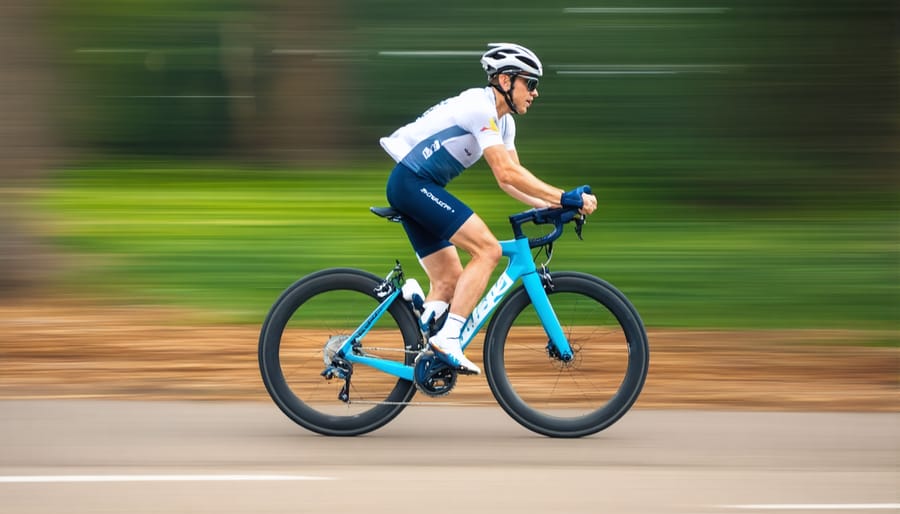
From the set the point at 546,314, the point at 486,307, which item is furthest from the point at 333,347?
the point at 546,314

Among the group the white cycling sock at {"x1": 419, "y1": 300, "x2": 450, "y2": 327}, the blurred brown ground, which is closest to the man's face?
the white cycling sock at {"x1": 419, "y1": 300, "x2": 450, "y2": 327}

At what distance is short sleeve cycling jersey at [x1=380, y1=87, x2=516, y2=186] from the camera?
6000 millimetres

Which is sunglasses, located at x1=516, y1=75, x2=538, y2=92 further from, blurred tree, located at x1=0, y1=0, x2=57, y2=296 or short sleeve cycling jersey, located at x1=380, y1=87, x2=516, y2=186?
blurred tree, located at x1=0, y1=0, x2=57, y2=296

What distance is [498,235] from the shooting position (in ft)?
42.0

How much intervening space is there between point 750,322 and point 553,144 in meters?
7.41

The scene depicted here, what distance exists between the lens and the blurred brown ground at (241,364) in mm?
7324

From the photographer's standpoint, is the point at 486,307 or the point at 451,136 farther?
the point at 486,307

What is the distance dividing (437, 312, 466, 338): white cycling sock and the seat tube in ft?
1.15

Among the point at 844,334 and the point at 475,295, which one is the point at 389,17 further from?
the point at 475,295

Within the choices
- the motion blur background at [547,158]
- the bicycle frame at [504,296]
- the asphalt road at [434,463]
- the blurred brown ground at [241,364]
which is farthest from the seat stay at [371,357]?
the motion blur background at [547,158]

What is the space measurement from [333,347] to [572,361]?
45.2 inches

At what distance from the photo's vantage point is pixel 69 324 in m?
9.12

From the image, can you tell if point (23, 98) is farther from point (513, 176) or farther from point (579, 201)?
point (579, 201)

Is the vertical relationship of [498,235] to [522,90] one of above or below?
above
